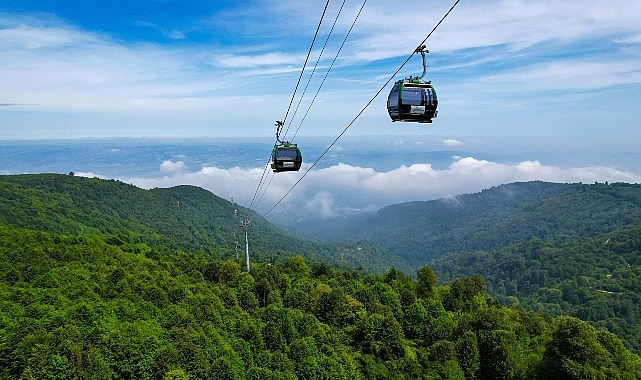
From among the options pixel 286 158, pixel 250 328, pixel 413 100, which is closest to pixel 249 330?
pixel 250 328

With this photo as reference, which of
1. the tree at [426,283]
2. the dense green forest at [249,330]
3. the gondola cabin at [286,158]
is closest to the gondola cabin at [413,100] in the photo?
the gondola cabin at [286,158]

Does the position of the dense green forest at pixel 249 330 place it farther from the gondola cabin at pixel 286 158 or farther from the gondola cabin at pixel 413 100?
the gondola cabin at pixel 413 100

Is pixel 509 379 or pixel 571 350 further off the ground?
pixel 571 350

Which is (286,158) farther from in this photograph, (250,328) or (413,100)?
(250,328)

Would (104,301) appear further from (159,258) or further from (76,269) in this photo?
(159,258)

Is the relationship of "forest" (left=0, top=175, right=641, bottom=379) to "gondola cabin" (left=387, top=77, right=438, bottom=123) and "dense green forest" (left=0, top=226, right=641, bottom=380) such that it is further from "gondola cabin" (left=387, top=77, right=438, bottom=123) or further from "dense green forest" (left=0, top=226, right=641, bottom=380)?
"gondola cabin" (left=387, top=77, right=438, bottom=123)

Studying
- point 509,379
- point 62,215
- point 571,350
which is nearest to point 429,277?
point 509,379

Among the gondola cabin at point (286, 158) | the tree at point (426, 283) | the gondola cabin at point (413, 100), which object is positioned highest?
the gondola cabin at point (413, 100)
